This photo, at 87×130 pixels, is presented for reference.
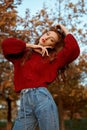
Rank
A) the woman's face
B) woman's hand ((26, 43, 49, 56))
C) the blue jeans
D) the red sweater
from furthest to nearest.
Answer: the woman's face, woman's hand ((26, 43, 49, 56)), the red sweater, the blue jeans

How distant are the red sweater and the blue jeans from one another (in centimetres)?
8

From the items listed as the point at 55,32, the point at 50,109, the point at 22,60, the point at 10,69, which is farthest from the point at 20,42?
the point at 10,69

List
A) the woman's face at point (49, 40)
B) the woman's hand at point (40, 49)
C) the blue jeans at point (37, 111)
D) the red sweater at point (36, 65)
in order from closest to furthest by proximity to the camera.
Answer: the blue jeans at point (37, 111) < the red sweater at point (36, 65) < the woman's hand at point (40, 49) < the woman's face at point (49, 40)

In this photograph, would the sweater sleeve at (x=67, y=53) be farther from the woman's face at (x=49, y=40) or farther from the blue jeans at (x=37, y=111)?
the blue jeans at (x=37, y=111)

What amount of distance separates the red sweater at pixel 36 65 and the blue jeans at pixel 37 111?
0.08 metres

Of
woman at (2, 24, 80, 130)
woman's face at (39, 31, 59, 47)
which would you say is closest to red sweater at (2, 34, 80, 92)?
woman at (2, 24, 80, 130)

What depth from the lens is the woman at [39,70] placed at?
3.33 m

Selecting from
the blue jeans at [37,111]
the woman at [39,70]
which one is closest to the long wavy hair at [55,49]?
the woman at [39,70]

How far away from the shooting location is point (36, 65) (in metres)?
3.50

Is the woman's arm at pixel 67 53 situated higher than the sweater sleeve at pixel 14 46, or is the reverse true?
the sweater sleeve at pixel 14 46

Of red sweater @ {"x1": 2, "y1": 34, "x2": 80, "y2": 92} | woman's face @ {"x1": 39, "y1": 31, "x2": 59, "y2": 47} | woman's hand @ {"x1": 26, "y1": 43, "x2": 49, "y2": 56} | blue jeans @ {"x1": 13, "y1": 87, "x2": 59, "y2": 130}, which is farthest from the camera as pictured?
woman's face @ {"x1": 39, "y1": 31, "x2": 59, "y2": 47}

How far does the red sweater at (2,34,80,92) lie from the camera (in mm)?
3438

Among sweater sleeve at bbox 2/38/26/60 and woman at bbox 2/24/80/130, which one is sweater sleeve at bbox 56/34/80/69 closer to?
woman at bbox 2/24/80/130

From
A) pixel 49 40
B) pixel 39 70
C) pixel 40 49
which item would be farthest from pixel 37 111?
pixel 49 40
